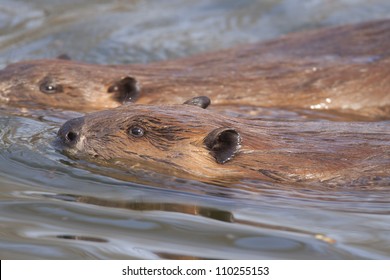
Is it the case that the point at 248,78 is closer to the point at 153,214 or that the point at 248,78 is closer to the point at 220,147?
the point at 220,147

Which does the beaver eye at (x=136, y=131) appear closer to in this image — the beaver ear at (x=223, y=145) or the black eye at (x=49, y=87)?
the beaver ear at (x=223, y=145)

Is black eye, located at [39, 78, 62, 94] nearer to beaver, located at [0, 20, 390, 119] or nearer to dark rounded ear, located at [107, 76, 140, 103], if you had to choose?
beaver, located at [0, 20, 390, 119]

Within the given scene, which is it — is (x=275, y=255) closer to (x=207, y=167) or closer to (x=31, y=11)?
(x=207, y=167)

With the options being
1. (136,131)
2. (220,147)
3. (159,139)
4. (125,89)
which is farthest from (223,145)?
(125,89)

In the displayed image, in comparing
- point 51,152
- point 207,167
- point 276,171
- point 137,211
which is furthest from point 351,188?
point 51,152

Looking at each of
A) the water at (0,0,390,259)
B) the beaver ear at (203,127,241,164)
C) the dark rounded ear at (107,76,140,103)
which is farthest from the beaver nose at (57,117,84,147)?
the dark rounded ear at (107,76,140,103)

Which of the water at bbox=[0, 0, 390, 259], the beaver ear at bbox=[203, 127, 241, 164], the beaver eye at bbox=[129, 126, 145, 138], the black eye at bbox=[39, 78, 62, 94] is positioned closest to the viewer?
the water at bbox=[0, 0, 390, 259]

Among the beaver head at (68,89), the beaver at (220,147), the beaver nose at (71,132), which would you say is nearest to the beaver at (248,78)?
the beaver head at (68,89)
